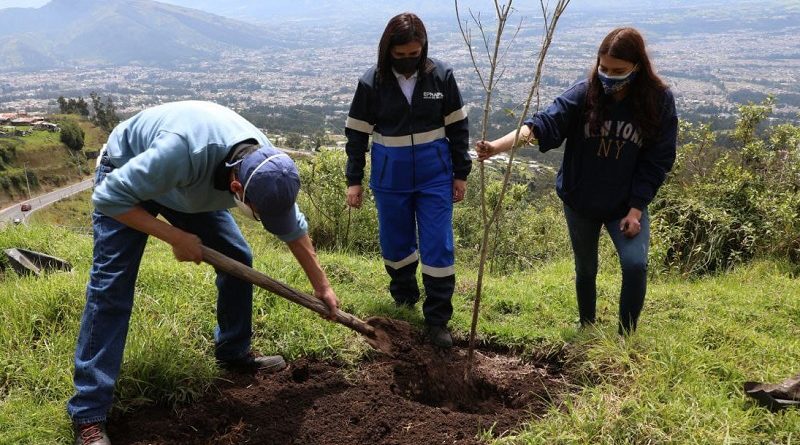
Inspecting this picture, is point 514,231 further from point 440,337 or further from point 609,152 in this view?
point 609,152

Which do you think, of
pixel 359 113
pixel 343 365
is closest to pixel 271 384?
pixel 343 365

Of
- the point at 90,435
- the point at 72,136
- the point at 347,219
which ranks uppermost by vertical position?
the point at 90,435

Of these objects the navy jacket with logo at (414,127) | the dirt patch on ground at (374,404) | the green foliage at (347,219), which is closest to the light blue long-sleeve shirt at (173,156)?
the dirt patch on ground at (374,404)

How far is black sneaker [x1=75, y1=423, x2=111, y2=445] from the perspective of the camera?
2404 mm

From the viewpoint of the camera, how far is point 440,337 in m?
3.52

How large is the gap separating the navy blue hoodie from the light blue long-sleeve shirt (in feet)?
5.20

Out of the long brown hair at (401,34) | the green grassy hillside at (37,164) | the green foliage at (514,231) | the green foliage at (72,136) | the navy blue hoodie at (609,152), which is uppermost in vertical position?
the long brown hair at (401,34)

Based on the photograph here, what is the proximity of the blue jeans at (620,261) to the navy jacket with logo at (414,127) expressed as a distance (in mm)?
858

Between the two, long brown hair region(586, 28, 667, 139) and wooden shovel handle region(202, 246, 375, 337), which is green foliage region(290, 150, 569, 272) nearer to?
long brown hair region(586, 28, 667, 139)

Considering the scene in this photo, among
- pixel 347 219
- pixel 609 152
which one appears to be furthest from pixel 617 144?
pixel 347 219

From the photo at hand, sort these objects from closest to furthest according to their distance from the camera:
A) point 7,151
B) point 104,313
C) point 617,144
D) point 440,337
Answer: point 104,313, point 617,144, point 440,337, point 7,151

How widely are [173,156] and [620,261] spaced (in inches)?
99.6

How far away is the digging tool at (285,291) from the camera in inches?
99.2

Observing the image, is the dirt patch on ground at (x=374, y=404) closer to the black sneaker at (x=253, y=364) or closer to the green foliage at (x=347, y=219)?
the black sneaker at (x=253, y=364)
